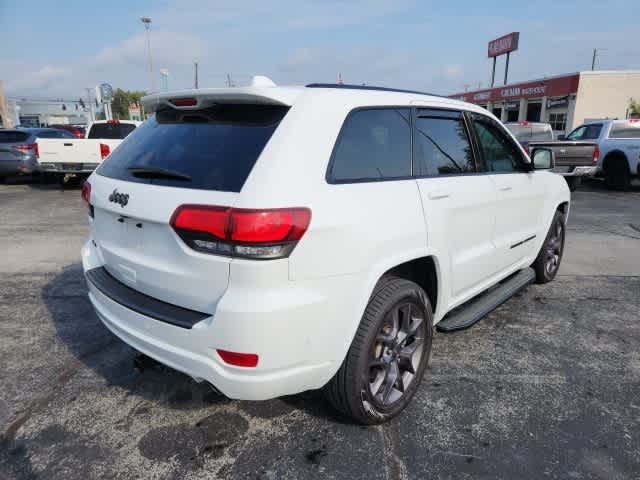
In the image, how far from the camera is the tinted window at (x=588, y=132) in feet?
42.3

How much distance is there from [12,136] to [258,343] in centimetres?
1342

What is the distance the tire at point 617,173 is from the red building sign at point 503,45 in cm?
3631

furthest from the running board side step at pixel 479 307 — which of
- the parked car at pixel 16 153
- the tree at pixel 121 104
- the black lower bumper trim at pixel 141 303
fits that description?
the tree at pixel 121 104

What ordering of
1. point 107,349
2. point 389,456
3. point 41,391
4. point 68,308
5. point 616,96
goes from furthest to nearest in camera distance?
point 616,96 → point 68,308 → point 107,349 → point 41,391 → point 389,456

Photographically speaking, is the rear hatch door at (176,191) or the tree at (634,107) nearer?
the rear hatch door at (176,191)

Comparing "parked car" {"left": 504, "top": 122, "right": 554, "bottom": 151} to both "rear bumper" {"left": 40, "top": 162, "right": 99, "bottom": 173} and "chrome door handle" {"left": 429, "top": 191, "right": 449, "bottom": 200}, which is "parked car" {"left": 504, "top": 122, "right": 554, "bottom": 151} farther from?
"chrome door handle" {"left": 429, "top": 191, "right": 449, "bottom": 200}

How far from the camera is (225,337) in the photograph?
191 cm

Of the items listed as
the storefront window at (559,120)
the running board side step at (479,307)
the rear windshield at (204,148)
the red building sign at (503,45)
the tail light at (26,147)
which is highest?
the red building sign at (503,45)

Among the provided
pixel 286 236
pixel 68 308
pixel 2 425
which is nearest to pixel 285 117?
pixel 286 236

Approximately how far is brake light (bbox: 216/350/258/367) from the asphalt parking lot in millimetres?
635

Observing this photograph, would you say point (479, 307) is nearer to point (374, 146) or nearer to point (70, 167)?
point (374, 146)

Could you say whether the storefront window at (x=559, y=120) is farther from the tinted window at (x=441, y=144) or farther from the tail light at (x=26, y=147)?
the tinted window at (x=441, y=144)

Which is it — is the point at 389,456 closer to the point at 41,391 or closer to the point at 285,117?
the point at 285,117

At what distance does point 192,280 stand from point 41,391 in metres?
1.64
